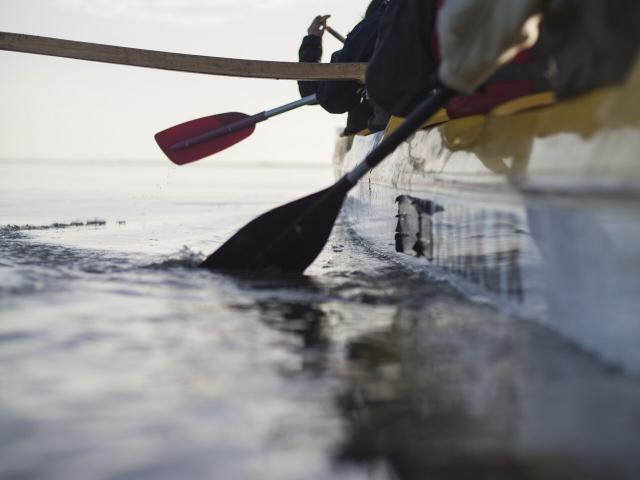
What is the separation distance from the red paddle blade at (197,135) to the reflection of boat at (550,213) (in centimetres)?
206

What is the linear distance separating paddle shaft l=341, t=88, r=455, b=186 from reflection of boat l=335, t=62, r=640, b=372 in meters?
0.20

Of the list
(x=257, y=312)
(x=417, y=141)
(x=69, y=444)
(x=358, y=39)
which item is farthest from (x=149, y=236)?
(x=69, y=444)

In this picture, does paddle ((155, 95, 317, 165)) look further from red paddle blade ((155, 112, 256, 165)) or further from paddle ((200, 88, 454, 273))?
paddle ((200, 88, 454, 273))

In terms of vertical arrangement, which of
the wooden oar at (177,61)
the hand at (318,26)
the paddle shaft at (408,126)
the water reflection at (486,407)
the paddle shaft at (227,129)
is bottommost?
the water reflection at (486,407)

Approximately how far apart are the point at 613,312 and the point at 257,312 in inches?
49.2

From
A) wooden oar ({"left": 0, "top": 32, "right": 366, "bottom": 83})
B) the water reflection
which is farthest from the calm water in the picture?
wooden oar ({"left": 0, "top": 32, "right": 366, "bottom": 83})

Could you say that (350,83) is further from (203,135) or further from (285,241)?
(285,241)

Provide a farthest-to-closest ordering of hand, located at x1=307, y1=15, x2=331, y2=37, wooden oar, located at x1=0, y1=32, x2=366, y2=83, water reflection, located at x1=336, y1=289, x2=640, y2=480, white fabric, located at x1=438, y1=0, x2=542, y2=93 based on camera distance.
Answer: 1. hand, located at x1=307, y1=15, x2=331, y2=37
2. wooden oar, located at x1=0, y1=32, x2=366, y2=83
3. white fabric, located at x1=438, y1=0, x2=542, y2=93
4. water reflection, located at x1=336, y1=289, x2=640, y2=480

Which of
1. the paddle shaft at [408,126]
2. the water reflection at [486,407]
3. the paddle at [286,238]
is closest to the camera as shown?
the water reflection at [486,407]

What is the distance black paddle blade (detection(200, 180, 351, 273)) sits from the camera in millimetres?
3652

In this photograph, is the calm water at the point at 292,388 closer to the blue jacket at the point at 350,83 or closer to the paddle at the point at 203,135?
the paddle at the point at 203,135

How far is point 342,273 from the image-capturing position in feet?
12.2

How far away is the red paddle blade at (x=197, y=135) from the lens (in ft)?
16.7

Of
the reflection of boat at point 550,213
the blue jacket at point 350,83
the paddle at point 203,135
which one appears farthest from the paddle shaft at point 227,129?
the reflection of boat at point 550,213
